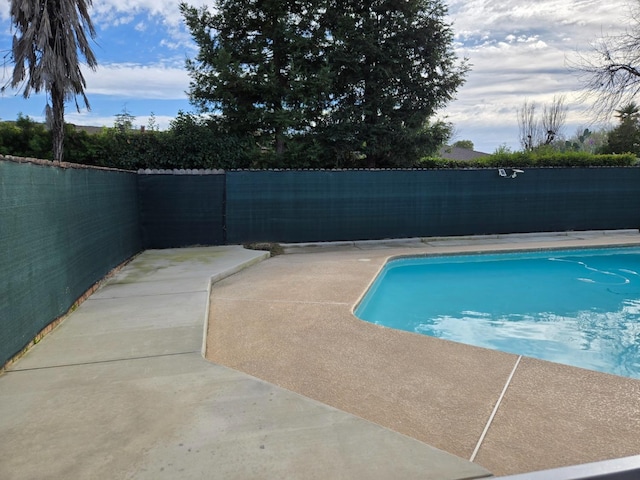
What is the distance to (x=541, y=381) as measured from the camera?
120 inches

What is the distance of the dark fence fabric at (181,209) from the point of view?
852 cm

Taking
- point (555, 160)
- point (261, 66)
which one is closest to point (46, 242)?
point (261, 66)

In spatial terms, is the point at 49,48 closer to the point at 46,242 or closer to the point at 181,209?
the point at 181,209

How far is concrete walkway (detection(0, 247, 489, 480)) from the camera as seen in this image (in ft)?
6.41

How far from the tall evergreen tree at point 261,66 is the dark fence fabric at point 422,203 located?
142 inches

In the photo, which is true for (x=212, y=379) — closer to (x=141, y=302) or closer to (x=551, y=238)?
(x=141, y=302)

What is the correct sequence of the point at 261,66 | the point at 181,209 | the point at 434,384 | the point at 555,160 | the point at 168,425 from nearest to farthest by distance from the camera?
1. the point at 168,425
2. the point at 434,384
3. the point at 181,209
4. the point at 261,66
5. the point at 555,160

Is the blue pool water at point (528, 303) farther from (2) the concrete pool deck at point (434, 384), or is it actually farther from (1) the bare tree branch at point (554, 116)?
(1) the bare tree branch at point (554, 116)

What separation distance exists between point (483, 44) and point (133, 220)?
10436 mm

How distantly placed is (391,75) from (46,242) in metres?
11.4

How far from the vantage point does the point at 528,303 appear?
6445 millimetres

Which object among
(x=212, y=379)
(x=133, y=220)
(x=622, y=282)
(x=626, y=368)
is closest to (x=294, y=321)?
(x=212, y=379)

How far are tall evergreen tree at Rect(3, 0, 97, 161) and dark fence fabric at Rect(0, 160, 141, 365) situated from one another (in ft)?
20.3

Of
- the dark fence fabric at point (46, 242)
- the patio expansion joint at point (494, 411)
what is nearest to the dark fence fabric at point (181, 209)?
the dark fence fabric at point (46, 242)
